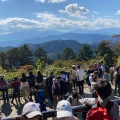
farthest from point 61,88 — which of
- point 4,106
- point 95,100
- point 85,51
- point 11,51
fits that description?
point 11,51

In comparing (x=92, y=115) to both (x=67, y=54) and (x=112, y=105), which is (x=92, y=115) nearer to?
(x=112, y=105)

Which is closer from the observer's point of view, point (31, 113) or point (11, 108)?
point (31, 113)

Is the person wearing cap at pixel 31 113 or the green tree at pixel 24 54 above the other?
the person wearing cap at pixel 31 113

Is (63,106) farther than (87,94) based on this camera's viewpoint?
No

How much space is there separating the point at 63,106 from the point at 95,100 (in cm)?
49

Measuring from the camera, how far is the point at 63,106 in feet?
9.60

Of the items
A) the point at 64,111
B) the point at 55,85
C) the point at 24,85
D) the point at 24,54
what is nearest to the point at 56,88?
the point at 55,85

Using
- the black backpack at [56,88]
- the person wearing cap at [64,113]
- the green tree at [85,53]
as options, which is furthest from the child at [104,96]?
the green tree at [85,53]

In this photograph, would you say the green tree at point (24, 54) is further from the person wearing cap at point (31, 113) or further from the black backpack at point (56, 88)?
the person wearing cap at point (31, 113)

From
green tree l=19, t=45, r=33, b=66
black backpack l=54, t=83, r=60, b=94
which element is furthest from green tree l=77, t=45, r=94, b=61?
black backpack l=54, t=83, r=60, b=94

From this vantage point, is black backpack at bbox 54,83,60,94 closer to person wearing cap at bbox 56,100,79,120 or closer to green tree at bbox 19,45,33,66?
person wearing cap at bbox 56,100,79,120

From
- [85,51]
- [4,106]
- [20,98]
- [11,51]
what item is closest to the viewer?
[4,106]

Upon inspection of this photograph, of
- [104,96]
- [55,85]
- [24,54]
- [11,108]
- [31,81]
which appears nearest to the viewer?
[104,96]

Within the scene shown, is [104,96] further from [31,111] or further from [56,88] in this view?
[56,88]
